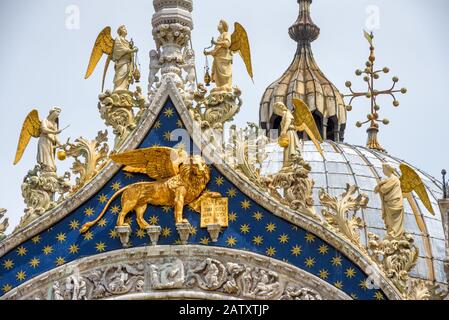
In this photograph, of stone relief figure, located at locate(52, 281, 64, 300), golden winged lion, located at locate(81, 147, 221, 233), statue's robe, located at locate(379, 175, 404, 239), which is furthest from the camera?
golden winged lion, located at locate(81, 147, 221, 233)

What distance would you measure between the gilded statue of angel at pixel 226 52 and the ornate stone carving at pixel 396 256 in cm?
293

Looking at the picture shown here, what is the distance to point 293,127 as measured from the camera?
92.5 ft

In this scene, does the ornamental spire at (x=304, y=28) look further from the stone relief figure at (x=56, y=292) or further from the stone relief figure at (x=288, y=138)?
the stone relief figure at (x=56, y=292)

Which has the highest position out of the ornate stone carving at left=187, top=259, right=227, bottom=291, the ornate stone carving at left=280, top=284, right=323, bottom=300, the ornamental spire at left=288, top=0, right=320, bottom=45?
the ornamental spire at left=288, top=0, right=320, bottom=45

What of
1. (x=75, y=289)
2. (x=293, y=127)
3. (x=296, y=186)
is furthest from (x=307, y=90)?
(x=75, y=289)

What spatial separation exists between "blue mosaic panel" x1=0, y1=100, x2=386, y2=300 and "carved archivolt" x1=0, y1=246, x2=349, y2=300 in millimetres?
138

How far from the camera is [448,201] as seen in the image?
95.0 ft

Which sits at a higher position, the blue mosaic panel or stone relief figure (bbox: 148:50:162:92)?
stone relief figure (bbox: 148:50:162:92)

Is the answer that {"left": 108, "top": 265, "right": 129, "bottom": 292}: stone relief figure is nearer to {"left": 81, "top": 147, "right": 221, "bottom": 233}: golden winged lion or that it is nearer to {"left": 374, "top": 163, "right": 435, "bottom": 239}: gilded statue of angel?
{"left": 81, "top": 147, "right": 221, "bottom": 233}: golden winged lion

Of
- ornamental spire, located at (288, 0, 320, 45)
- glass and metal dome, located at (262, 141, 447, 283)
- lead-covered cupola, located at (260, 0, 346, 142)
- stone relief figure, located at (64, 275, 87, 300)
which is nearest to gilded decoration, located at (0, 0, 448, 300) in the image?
stone relief figure, located at (64, 275, 87, 300)

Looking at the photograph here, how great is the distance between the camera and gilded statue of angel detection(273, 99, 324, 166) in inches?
1100

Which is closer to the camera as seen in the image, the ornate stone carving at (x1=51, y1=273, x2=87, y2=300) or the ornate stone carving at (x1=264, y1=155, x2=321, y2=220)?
the ornate stone carving at (x1=51, y1=273, x2=87, y2=300)

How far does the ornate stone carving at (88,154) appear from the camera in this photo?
2816 cm
